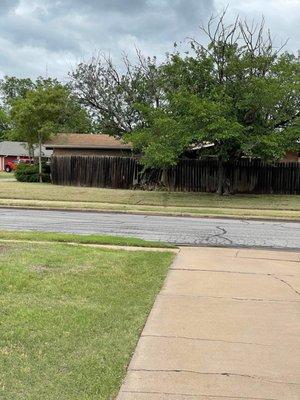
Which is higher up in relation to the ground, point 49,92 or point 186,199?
point 49,92

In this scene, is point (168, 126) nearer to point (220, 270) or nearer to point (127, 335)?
point (220, 270)

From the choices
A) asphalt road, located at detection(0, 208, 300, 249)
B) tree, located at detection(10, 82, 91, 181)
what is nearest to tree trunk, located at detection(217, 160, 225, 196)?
asphalt road, located at detection(0, 208, 300, 249)

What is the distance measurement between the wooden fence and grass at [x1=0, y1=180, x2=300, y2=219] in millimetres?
3834

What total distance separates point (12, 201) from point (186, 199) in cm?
915

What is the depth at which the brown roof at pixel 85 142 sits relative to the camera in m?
45.6

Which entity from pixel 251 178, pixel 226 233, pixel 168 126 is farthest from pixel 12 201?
pixel 251 178

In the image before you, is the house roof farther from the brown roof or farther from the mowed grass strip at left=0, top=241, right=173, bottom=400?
the mowed grass strip at left=0, top=241, right=173, bottom=400

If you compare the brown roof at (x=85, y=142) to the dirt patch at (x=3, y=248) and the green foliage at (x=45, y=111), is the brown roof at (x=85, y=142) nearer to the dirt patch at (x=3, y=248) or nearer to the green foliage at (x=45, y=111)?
the green foliage at (x=45, y=111)

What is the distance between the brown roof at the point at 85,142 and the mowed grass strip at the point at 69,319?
36.7 m

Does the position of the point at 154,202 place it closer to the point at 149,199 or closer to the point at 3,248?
the point at 149,199

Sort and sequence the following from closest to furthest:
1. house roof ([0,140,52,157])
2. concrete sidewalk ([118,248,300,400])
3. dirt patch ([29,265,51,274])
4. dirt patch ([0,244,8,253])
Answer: concrete sidewalk ([118,248,300,400])
dirt patch ([29,265,51,274])
dirt patch ([0,244,8,253])
house roof ([0,140,52,157])

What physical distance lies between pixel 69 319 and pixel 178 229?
10861 mm

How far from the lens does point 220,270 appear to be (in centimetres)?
902

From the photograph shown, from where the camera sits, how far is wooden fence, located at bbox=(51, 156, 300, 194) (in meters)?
34.0
